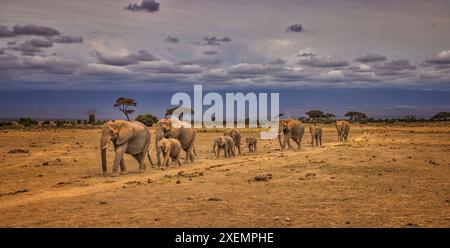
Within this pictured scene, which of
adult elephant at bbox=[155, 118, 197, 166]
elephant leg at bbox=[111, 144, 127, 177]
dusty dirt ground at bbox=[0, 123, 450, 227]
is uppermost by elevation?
adult elephant at bbox=[155, 118, 197, 166]

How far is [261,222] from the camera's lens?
36.4ft

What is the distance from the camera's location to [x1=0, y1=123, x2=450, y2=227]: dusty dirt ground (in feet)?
37.4

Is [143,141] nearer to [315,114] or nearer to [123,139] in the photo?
[123,139]

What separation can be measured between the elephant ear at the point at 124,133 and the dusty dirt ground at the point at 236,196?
157cm

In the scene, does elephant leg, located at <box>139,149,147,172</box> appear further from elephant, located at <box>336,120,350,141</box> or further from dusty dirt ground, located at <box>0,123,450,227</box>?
elephant, located at <box>336,120,350,141</box>

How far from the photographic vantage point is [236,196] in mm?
14797

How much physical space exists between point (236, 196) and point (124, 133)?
9.05 m

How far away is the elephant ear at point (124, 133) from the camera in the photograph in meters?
22.0

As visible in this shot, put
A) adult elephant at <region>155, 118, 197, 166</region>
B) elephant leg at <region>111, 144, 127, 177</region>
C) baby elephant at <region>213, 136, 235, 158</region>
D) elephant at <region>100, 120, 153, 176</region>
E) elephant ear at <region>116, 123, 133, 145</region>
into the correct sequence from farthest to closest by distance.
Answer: baby elephant at <region>213, 136, 235, 158</region> < adult elephant at <region>155, 118, 197, 166</region> < elephant ear at <region>116, 123, 133, 145</region> < elephant at <region>100, 120, 153, 176</region> < elephant leg at <region>111, 144, 127, 177</region>

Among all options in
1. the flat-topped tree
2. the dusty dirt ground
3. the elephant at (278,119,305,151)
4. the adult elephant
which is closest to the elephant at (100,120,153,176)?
the dusty dirt ground

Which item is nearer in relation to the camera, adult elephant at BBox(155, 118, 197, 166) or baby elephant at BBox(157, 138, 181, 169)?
baby elephant at BBox(157, 138, 181, 169)

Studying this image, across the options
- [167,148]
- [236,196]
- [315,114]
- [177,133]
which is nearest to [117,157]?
[167,148]
